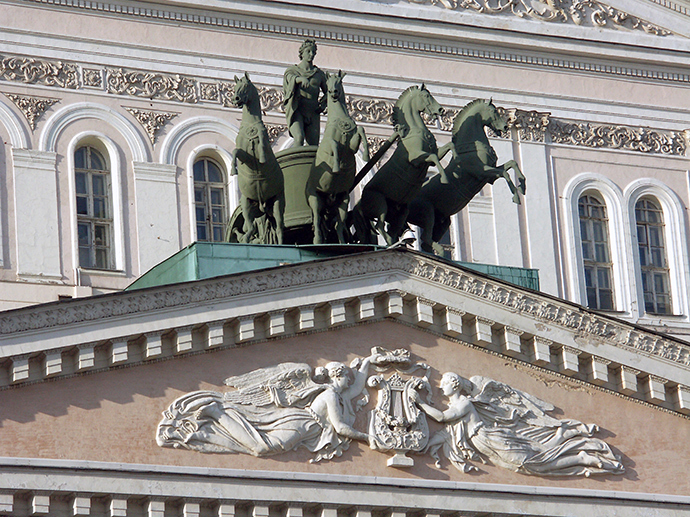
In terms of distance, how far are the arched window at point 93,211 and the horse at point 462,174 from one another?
5.91m

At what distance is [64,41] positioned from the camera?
33.4m

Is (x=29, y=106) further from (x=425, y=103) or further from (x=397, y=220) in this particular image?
(x=425, y=103)

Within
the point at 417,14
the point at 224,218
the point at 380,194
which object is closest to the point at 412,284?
the point at 380,194

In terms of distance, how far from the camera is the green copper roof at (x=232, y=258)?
25.8m

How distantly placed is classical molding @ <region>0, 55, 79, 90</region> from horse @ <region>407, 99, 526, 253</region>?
6.84 metres

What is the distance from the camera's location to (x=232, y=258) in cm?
2594

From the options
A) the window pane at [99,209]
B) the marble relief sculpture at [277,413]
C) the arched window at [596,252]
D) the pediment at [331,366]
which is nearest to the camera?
the pediment at [331,366]

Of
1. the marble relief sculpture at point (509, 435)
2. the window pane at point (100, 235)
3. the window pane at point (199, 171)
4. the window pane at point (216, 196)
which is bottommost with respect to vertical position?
the marble relief sculpture at point (509, 435)

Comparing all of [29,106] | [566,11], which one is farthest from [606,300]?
[29,106]

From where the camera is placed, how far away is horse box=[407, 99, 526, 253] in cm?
2889

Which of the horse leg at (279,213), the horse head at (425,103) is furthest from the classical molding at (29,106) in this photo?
the horse head at (425,103)

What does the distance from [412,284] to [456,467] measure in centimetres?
214

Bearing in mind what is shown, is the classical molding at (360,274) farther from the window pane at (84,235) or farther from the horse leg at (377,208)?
the window pane at (84,235)

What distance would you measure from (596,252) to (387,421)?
39.6 ft
